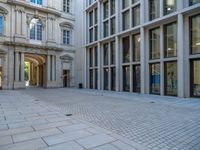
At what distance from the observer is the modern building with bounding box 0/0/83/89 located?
79.2ft

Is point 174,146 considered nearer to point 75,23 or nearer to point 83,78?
point 83,78

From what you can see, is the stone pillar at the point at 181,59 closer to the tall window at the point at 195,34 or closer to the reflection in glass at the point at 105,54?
the tall window at the point at 195,34

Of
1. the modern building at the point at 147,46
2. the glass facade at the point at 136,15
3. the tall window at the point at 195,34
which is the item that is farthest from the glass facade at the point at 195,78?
the glass facade at the point at 136,15

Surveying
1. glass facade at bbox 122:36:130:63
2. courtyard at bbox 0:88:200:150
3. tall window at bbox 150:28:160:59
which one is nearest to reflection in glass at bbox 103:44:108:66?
glass facade at bbox 122:36:130:63

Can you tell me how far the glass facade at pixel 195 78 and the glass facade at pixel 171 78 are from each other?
133 cm

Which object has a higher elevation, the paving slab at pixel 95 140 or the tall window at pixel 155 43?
the tall window at pixel 155 43

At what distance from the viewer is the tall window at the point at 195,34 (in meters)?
13.1

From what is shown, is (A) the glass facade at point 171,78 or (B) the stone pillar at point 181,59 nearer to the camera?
(B) the stone pillar at point 181,59

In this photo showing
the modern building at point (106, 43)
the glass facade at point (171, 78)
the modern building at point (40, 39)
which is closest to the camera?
the modern building at point (106, 43)

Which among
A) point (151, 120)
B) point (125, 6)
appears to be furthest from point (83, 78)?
point (151, 120)

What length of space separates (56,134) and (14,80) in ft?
72.0

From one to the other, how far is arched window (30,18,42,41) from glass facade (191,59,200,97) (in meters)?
21.9

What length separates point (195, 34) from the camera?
525 inches

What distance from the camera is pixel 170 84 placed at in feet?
48.6
